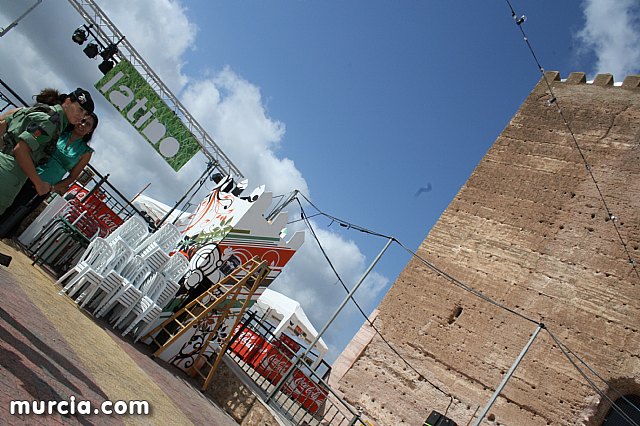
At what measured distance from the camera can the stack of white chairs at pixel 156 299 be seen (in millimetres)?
8406

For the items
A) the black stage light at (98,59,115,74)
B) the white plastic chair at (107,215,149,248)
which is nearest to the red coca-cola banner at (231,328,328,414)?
the white plastic chair at (107,215,149,248)

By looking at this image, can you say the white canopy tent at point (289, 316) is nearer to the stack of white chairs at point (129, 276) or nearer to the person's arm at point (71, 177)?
the stack of white chairs at point (129, 276)

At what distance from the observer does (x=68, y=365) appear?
162 inches

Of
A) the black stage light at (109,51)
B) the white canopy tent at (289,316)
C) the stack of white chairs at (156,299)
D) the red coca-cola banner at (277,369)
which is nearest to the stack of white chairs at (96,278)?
the stack of white chairs at (156,299)

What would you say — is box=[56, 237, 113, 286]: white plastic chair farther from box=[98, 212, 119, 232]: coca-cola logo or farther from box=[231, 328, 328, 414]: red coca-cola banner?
box=[231, 328, 328, 414]: red coca-cola banner

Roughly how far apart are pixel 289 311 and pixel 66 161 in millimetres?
12980

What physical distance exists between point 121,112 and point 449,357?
33.9ft

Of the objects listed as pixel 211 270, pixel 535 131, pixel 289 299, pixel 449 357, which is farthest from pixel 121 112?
pixel 535 131

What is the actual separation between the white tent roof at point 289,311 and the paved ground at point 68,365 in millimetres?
7732

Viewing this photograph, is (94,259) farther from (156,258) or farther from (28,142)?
(28,142)

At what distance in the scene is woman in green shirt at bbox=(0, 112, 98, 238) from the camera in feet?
11.8

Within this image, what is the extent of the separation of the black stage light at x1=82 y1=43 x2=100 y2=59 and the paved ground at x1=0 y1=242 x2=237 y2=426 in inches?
259

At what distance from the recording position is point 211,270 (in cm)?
966

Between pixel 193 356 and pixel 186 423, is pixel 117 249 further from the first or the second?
pixel 186 423
